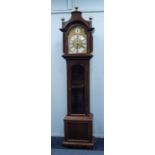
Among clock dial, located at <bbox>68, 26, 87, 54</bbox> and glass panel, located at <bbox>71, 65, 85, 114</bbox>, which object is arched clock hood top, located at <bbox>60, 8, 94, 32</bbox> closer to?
clock dial, located at <bbox>68, 26, 87, 54</bbox>

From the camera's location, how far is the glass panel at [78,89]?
202 centimetres

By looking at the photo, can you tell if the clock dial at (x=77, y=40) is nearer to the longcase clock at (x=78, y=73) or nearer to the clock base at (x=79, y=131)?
the longcase clock at (x=78, y=73)

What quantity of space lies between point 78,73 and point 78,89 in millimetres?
157

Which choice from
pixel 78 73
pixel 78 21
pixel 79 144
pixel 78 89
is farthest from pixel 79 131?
pixel 78 21

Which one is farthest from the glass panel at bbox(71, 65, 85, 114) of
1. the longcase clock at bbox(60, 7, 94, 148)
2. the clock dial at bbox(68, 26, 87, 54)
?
the clock dial at bbox(68, 26, 87, 54)

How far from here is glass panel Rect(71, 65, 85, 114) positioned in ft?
6.63

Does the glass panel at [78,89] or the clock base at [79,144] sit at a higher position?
the glass panel at [78,89]

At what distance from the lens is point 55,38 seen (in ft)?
7.30

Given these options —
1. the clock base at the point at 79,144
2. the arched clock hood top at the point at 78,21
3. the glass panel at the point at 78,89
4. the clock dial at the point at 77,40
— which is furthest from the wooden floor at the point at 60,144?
the arched clock hood top at the point at 78,21

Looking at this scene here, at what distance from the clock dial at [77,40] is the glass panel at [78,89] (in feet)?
0.55

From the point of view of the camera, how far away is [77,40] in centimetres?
197

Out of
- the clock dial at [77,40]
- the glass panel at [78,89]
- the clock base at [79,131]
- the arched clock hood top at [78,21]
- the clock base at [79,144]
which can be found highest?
the arched clock hood top at [78,21]
